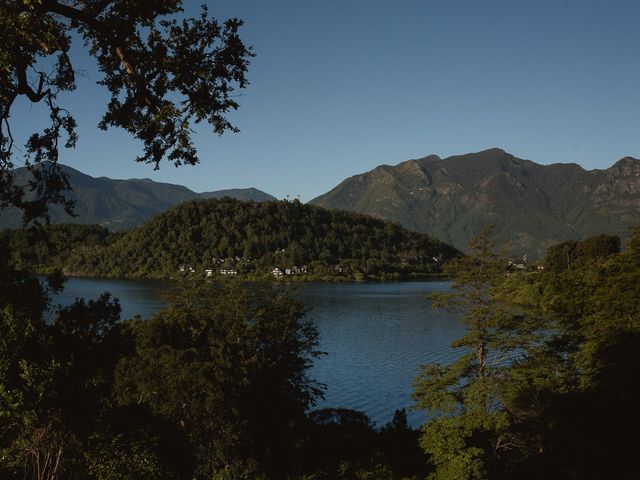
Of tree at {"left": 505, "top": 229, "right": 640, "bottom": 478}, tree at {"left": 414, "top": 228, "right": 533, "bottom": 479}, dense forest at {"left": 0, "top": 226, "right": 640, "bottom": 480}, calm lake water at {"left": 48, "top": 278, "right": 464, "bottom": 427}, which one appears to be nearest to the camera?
tree at {"left": 414, "top": 228, "right": 533, "bottom": 479}

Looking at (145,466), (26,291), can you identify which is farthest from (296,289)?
(26,291)

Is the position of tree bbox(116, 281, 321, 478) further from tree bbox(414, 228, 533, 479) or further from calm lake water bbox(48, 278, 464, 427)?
calm lake water bbox(48, 278, 464, 427)

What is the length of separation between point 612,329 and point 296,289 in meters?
20.7

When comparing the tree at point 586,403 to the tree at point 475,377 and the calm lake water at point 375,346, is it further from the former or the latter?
the calm lake water at point 375,346

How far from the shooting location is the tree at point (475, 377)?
22.9 metres

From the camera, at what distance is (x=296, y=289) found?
Result: 41625 mm

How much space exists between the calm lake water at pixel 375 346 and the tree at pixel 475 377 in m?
12.4

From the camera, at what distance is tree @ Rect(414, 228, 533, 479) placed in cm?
2286

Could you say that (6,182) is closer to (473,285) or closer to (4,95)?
(4,95)

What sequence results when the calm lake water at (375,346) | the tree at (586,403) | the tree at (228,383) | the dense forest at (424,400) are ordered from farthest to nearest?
the calm lake water at (375,346)
the tree at (586,403)
the tree at (228,383)
the dense forest at (424,400)

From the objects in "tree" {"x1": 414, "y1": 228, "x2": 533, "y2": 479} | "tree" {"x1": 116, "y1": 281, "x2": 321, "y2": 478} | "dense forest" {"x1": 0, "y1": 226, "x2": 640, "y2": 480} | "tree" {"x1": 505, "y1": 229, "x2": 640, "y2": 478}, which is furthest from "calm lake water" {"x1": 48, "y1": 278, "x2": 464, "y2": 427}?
"tree" {"x1": 505, "y1": 229, "x2": 640, "y2": 478}

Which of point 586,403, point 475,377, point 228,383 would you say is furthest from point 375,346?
point 228,383

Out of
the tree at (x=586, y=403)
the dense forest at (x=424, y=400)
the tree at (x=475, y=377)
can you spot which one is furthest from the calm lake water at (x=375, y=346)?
the tree at (x=586, y=403)

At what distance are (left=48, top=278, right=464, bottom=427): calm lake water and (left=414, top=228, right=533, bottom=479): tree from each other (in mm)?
12379
